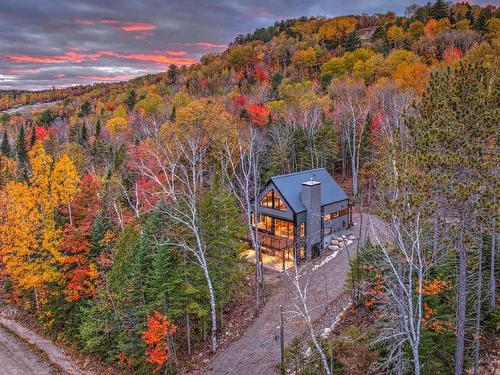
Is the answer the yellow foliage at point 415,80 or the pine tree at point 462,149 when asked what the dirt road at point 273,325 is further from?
the yellow foliage at point 415,80

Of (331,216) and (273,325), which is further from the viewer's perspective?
(331,216)

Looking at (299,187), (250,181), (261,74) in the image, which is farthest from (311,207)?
(261,74)

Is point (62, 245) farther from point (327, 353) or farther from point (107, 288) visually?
point (327, 353)

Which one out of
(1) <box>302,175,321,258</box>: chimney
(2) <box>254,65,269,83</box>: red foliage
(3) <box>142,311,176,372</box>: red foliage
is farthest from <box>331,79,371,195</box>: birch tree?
(2) <box>254,65,269,83</box>: red foliage

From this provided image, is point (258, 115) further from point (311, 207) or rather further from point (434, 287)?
point (434, 287)

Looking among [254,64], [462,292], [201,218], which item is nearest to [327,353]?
[462,292]

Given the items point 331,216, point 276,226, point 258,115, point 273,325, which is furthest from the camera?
point 258,115
